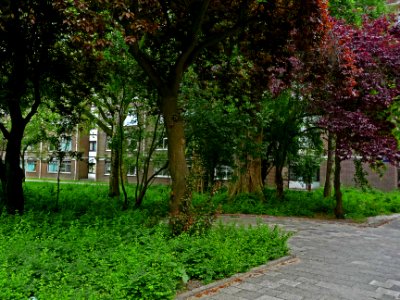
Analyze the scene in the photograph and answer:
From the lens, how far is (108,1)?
6121mm

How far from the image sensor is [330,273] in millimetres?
6359

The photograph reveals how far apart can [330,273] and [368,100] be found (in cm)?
644

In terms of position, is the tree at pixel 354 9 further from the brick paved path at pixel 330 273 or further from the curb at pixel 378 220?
the brick paved path at pixel 330 273

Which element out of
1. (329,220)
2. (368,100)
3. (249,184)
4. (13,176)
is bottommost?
(329,220)

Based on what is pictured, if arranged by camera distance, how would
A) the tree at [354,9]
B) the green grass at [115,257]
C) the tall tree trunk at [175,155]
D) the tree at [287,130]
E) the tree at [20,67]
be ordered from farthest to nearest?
the tree at [354,9], the tree at [287,130], the tree at [20,67], the tall tree trunk at [175,155], the green grass at [115,257]

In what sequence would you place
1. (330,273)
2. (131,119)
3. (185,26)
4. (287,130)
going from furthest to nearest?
1. (287,130)
2. (131,119)
3. (185,26)
4. (330,273)

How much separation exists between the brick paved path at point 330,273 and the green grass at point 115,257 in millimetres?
420

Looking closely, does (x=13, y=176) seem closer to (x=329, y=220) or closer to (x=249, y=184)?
(x=249, y=184)

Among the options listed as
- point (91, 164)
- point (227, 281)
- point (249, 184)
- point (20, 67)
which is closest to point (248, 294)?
point (227, 281)

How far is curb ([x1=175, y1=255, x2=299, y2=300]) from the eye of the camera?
A: 4949 mm

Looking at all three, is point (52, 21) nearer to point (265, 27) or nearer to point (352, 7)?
point (265, 27)

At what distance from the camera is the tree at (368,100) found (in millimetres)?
11219

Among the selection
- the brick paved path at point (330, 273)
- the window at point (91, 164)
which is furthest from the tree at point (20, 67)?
the brick paved path at point (330, 273)

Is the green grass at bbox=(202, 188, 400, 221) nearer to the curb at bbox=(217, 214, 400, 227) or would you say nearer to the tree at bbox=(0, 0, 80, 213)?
the curb at bbox=(217, 214, 400, 227)
